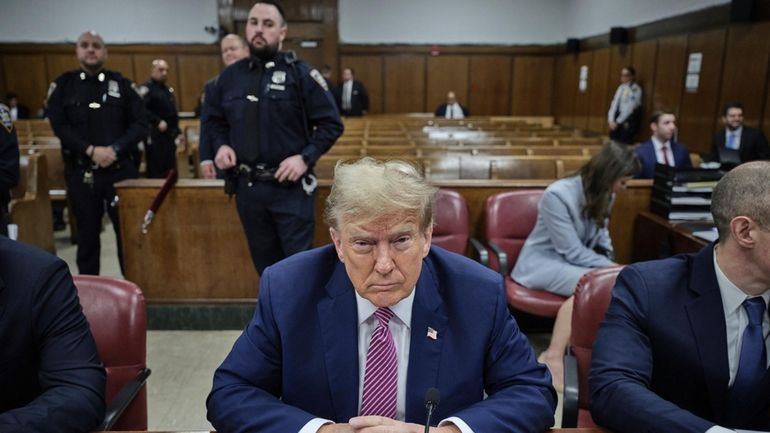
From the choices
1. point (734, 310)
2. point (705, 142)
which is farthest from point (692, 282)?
point (705, 142)

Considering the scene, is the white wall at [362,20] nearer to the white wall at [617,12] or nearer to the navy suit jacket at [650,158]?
the white wall at [617,12]

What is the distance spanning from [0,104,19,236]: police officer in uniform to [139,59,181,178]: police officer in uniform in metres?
3.60

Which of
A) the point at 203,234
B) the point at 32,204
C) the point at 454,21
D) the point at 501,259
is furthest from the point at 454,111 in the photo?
the point at 501,259

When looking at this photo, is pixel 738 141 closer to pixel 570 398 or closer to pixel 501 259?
pixel 501 259

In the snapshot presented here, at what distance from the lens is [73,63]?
11953mm

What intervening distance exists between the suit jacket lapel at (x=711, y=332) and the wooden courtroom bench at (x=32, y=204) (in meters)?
4.18

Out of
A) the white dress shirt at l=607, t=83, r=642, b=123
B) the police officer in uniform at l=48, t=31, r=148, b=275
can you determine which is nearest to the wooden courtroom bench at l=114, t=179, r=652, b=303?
the police officer in uniform at l=48, t=31, r=148, b=275

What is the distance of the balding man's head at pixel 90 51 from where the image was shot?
11.1 ft

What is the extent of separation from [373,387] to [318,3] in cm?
1183

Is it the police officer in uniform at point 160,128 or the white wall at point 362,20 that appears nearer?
the police officer in uniform at point 160,128

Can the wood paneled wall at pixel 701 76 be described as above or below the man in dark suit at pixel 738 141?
above

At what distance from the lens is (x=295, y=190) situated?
2629 mm

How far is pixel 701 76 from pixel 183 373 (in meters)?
6.85

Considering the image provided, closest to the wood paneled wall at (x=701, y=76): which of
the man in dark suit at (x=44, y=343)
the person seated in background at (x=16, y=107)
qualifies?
the man in dark suit at (x=44, y=343)
